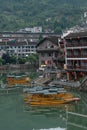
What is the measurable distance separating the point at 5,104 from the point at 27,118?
5669mm

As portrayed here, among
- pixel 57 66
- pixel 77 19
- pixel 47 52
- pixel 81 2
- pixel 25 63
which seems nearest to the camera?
pixel 57 66

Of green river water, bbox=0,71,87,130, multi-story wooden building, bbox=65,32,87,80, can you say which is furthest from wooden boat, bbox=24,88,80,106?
multi-story wooden building, bbox=65,32,87,80

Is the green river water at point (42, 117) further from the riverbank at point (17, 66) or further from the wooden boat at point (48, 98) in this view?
the riverbank at point (17, 66)

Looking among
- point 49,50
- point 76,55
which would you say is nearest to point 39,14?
point 49,50

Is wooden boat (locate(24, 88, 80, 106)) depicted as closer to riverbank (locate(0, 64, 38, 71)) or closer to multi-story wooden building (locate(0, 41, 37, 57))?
riverbank (locate(0, 64, 38, 71))

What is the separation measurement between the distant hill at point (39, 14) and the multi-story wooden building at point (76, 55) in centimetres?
6952

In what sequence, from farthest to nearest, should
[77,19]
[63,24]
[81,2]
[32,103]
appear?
[81,2]
[77,19]
[63,24]
[32,103]

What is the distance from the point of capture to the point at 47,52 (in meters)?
55.9

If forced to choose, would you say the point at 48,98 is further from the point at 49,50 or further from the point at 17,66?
the point at 17,66

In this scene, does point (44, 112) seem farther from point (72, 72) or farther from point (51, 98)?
point (72, 72)

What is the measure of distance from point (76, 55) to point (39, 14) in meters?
102

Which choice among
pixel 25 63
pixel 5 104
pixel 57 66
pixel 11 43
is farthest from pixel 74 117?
pixel 11 43

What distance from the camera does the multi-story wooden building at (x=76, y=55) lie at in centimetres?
3859

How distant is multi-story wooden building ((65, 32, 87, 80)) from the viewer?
38.6 m
